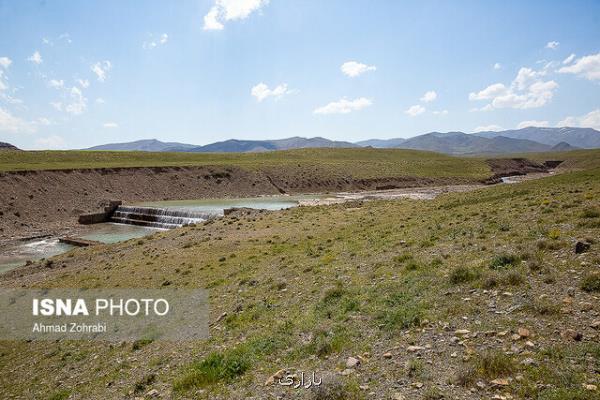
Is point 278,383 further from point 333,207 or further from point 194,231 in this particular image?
point 333,207

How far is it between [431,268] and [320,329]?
17.9 feet

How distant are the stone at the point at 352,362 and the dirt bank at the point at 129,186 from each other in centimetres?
5834

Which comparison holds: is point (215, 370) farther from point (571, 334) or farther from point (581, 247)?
point (581, 247)

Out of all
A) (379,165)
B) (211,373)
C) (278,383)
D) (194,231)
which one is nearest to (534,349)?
(278,383)

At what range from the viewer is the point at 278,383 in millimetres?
9711

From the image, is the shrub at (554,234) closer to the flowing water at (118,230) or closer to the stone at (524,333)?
the stone at (524,333)

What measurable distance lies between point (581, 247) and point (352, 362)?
9.12 metres

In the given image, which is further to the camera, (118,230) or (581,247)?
(118,230)

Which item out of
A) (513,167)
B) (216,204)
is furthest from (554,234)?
(513,167)

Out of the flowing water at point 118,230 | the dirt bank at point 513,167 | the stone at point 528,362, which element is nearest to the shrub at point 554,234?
the stone at point 528,362

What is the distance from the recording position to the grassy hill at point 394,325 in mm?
8477

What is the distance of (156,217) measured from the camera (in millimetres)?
60781

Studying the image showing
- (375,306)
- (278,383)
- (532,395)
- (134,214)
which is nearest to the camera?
(532,395)

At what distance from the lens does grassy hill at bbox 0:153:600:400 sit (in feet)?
27.8
